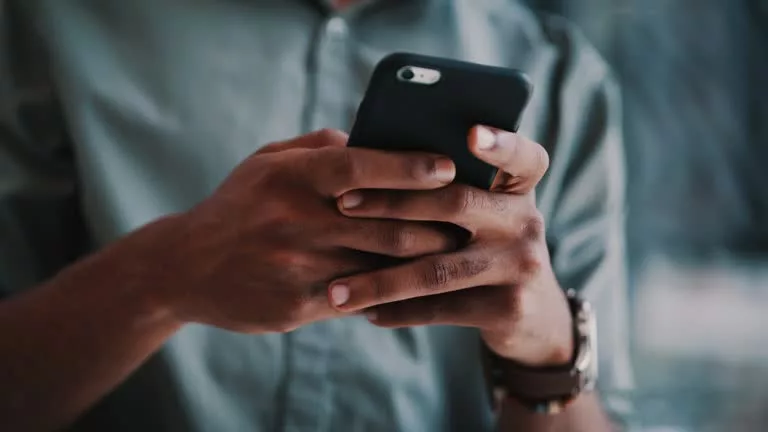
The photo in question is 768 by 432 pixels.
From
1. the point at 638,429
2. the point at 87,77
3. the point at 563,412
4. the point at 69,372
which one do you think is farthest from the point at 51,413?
the point at 638,429

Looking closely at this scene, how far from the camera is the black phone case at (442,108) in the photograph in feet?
1.17

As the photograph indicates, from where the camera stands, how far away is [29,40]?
58cm

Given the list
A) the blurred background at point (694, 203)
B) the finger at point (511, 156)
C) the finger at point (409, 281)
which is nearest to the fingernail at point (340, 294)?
the finger at point (409, 281)

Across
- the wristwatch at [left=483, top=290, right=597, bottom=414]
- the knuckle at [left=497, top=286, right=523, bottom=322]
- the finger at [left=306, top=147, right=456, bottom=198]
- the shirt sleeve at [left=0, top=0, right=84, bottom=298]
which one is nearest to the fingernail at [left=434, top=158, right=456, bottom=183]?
the finger at [left=306, top=147, right=456, bottom=198]

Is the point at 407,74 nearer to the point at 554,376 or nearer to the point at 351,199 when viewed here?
the point at 351,199

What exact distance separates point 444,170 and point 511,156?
1.4 inches

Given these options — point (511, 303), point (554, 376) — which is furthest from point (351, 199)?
point (554, 376)

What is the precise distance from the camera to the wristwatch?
0.56 metres

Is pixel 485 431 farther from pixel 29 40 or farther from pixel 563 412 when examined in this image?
pixel 29 40

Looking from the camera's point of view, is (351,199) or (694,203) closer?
(351,199)

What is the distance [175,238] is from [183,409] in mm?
183

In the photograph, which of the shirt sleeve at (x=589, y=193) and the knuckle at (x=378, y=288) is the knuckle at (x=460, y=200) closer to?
the knuckle at (x=378, y=288)

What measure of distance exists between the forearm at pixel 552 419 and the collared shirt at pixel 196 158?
0.13 ft

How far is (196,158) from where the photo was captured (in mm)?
583
